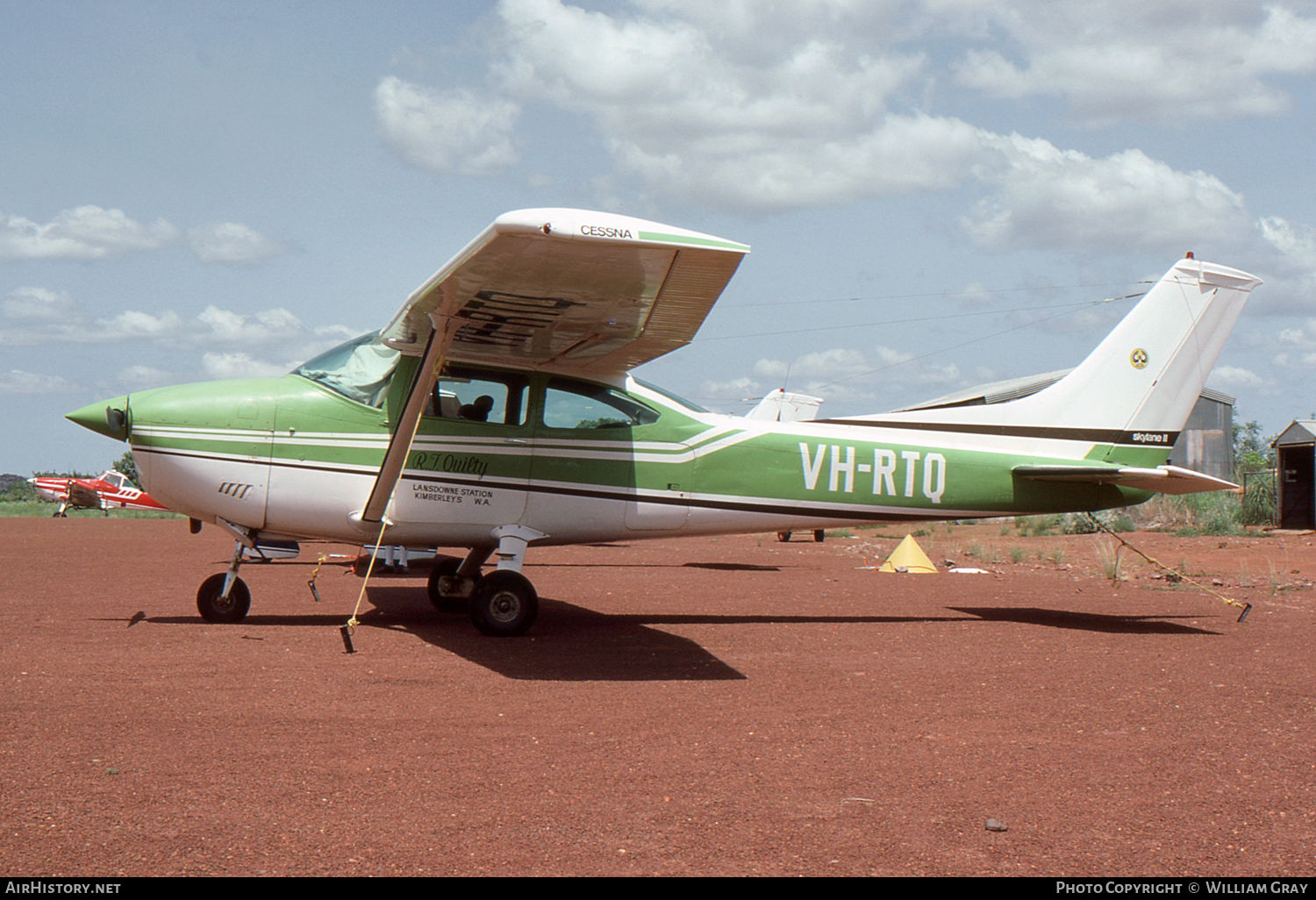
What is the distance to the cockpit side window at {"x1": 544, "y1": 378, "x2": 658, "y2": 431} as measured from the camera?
340 inches

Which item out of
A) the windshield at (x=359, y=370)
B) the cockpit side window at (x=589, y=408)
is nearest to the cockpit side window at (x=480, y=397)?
the cockpit side window at (x=589, y=408)

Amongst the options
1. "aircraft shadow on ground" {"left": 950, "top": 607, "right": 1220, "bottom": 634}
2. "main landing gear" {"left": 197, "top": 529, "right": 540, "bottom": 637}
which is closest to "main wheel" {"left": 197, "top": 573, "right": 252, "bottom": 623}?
"main landing gear" {"left": 197, "top": 529, "right": 540, "bottom": 637}

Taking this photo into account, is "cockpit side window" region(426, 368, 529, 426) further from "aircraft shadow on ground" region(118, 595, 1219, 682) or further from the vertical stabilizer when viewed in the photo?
the vertical stabilizer

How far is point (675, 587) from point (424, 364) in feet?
18.9

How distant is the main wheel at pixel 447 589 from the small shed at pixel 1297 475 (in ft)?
76.6

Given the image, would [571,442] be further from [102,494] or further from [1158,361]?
[102,494]

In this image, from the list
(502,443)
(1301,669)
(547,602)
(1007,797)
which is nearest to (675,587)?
(547,602)

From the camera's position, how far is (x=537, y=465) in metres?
8.49

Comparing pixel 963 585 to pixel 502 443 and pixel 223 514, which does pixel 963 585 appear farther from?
pixel 223 514

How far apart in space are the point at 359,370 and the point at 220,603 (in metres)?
2.34

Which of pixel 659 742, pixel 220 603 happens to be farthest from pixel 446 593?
pixel 659 742

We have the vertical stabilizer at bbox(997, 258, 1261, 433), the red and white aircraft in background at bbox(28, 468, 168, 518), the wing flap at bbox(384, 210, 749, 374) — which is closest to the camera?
the wing flap at bbox(384, 210, 749, 374)

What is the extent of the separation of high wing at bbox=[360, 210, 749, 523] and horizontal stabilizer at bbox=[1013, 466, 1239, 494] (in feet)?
12.9

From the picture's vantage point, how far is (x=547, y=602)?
35.3 ft
